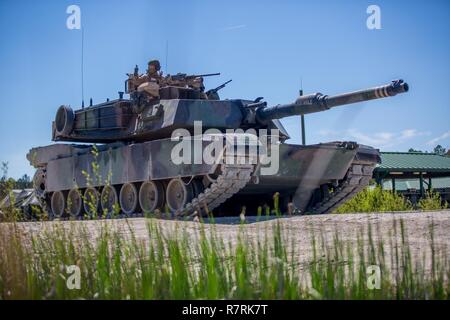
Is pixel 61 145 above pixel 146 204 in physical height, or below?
above

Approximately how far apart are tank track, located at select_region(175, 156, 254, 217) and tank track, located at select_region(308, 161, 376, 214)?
326 cm

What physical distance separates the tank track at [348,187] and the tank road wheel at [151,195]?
3.65 metres

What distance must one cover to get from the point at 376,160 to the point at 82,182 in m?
7.27

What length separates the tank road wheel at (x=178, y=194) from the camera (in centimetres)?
1306

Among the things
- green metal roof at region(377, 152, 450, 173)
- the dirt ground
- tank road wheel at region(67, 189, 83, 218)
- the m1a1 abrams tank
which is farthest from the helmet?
green metal roof at region(377, 152, 450, 173)

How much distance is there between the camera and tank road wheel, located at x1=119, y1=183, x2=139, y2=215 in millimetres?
14688

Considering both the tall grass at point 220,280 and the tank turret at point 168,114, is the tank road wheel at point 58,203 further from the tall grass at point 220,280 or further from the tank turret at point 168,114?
the tall grass at point 220,280

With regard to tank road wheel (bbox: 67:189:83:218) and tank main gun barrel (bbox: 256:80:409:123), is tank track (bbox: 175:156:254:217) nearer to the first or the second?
tank main gun barrel (bbox: 256:80:409:123)

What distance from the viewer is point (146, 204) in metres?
14.5

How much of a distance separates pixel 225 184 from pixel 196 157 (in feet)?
2.72

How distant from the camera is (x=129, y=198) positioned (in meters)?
15.2

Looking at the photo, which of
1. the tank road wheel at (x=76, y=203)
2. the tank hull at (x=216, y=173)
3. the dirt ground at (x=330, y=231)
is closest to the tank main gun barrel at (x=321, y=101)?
the tank hull at (x=216, y=173)
